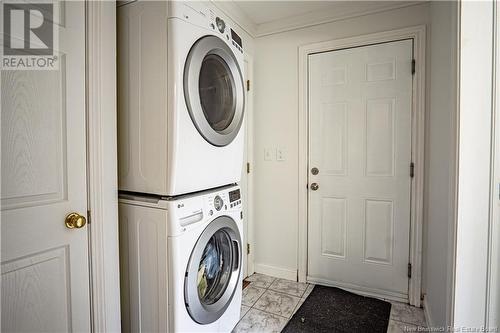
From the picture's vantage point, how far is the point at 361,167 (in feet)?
6.52

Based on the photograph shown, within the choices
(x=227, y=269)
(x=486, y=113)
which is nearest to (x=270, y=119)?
(x=227, y=269)

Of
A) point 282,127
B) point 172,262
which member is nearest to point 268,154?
point 282,127

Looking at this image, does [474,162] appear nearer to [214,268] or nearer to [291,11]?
[214,268]

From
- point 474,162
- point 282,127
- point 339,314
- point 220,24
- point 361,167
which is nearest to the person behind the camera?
point 474,162

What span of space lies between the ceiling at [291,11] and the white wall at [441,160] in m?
0.45

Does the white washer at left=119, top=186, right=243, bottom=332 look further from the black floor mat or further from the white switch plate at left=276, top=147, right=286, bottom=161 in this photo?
the white switch plate at left=276, top=147, right=286, bottom=161

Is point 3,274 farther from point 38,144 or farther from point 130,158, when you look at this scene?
point 130,158

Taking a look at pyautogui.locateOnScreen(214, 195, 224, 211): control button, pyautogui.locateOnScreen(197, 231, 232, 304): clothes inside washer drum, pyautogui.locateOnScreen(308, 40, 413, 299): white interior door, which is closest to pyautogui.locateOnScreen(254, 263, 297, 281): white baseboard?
pyautogui.locateOnScreen(308, 40, 413, 299): white interior door

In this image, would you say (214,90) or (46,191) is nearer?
(46,191)

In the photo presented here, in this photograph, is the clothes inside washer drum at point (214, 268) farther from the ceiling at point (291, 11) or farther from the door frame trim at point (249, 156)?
the ceiling at point (291, 11)

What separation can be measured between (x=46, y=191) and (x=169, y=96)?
57 centimetres

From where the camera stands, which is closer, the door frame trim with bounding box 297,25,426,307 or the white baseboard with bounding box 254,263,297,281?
the door frame trim with bounding box 297,25,426,307

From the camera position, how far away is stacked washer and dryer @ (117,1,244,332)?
104 centimetres

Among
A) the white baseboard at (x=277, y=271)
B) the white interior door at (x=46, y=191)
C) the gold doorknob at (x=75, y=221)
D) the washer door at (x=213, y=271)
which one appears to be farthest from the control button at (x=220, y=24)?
the white baseboard at (x=277, y=271)
